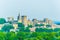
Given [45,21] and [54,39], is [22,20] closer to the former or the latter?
[45,21]

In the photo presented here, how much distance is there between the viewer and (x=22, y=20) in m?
90.6

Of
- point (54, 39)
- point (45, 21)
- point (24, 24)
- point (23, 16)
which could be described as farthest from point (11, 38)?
point (45, 21)

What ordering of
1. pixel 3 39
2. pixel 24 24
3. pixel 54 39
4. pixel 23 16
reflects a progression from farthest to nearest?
pixel 23 16 → pixel 24 24 → pixel 3 39 → pixel 54 39

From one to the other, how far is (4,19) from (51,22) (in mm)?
10053

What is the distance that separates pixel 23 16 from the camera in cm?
9162

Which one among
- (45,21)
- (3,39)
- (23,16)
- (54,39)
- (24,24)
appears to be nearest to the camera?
(54,39)

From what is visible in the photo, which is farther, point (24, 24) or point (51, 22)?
point (51, 22)

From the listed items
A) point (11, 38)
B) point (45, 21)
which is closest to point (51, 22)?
point (45, 21)

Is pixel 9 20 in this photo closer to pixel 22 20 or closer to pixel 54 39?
pixel 22 20

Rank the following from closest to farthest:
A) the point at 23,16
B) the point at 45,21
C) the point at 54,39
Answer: the point at 54,39
the point at 23,16
the point at 45,21

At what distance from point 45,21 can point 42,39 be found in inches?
2253

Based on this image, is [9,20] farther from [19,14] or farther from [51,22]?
[51,22]

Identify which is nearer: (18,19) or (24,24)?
(24,24)

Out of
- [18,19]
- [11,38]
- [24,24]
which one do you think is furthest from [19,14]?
[11,38]
